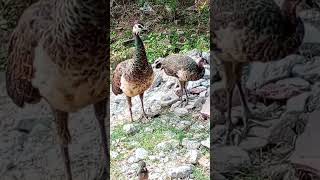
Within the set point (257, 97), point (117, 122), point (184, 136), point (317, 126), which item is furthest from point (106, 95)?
point (317, 126)

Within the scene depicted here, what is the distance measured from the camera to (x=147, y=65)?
69.4 inches

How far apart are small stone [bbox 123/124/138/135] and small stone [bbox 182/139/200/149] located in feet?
0.51

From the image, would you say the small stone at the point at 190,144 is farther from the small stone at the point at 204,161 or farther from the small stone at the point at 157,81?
the small stone at the point at 157,81

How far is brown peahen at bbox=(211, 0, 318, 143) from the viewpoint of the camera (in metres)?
1.48

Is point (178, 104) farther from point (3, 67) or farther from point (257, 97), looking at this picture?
point (3, 67)

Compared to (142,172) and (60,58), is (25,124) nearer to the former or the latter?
(60,58)

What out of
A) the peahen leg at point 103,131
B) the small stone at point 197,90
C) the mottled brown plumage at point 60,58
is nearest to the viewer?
the mottled brown plumage at point 60,58

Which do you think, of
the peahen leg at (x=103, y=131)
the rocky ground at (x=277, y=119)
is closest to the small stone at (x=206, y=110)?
the rocky ground at (x=277, y=119)

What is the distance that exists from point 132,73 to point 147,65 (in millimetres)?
57

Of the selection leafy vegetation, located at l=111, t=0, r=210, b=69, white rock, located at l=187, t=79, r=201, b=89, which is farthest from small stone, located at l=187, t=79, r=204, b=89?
leafy vegetation, located at l=111, t=0, r=210, b=69

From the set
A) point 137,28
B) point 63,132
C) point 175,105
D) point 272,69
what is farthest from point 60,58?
point 272,69

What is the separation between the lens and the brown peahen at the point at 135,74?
67.6 inches

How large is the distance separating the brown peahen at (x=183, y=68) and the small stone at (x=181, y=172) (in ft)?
0.79

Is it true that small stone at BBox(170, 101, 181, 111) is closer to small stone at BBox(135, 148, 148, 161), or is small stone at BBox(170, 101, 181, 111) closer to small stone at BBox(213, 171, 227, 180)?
small stone at BBox(135, 148, 148, 161)
